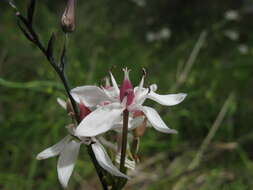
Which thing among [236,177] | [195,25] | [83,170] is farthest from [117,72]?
[195,25]

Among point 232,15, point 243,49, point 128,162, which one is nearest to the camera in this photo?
point 128,162

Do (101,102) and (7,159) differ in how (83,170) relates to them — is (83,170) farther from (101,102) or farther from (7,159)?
(101,102)

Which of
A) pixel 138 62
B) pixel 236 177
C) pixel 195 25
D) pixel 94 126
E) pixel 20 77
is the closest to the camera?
pixel 94 126

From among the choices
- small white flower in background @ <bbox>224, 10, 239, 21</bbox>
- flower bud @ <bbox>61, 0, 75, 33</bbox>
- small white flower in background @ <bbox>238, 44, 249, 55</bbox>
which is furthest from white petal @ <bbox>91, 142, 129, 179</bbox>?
small white flower in background @ <bbox>224, 10, 239, 21</bbox>

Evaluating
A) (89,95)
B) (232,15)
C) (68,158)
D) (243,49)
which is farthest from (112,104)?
(232,15)

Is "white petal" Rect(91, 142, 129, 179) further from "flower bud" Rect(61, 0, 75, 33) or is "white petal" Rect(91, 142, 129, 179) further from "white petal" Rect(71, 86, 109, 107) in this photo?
"flower bud" Rect(61, 0, 75, 33)

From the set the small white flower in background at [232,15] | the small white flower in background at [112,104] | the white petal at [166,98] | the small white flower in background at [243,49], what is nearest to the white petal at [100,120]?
the small white flower in background at [112,104]

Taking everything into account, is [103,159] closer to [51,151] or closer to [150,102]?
[51,151]

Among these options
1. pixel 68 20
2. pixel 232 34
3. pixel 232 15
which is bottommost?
pixel 232 34
